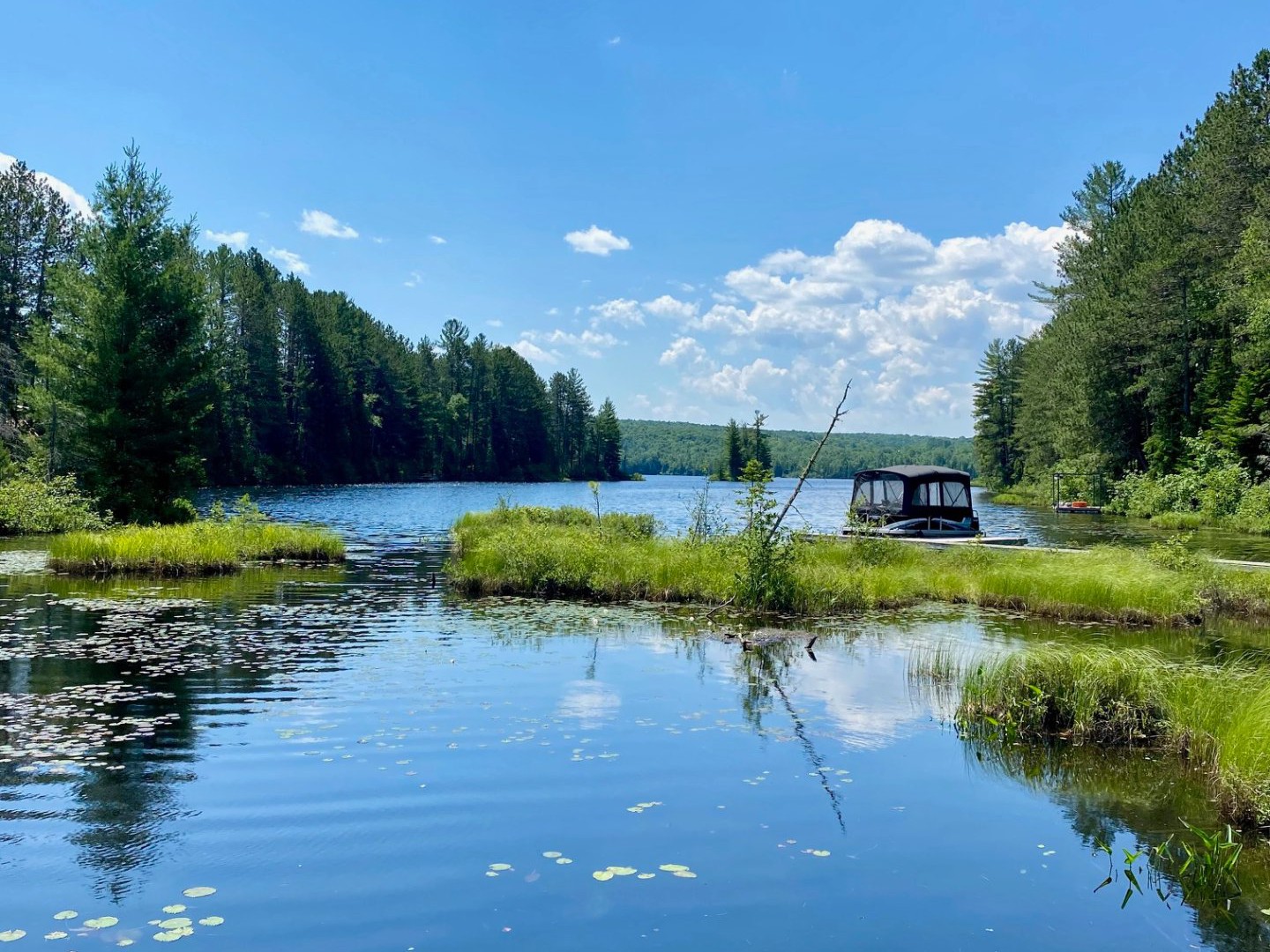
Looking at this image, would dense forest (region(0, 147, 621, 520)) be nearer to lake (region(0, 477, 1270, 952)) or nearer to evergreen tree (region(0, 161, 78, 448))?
evergreen tree (region(0, 161, 78, 448))

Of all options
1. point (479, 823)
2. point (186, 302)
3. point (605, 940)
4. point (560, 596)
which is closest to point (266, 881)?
point (479, 823)

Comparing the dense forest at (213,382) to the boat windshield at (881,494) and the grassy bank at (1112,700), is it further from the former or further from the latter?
the grassy bank at (1112,700)

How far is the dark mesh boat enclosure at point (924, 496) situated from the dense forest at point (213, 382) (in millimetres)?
26145

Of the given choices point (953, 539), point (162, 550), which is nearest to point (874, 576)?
point (953, 539)

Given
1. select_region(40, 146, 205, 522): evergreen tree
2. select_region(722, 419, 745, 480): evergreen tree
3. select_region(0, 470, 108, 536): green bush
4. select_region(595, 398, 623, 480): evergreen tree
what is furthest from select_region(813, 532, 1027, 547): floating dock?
select_region(595, 398, 623, 480): evergreen tree

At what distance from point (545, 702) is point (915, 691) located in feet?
17.3

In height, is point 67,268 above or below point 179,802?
above

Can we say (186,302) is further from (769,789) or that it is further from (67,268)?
(769,789)

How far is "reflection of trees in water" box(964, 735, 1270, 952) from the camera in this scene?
6.09 metres

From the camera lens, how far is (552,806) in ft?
25.9

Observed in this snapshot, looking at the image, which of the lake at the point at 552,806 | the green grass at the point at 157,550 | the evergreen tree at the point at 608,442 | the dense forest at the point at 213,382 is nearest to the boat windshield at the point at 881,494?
the lake at the point at 552,806

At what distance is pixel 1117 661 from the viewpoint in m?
10.6

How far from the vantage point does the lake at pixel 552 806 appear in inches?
232

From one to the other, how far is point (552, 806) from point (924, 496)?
86.4ft
